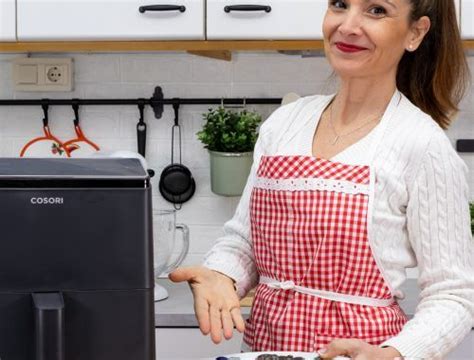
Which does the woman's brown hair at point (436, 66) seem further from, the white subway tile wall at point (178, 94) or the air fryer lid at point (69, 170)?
the white subway tile wall at point (178, 94)

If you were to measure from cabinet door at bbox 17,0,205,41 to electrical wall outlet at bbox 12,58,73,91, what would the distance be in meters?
0.32

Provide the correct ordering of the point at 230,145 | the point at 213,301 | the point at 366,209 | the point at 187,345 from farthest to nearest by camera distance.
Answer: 1. the point at 230,145
2. the point at 187,345
3. the point at 366,209
4. the point at 213,301

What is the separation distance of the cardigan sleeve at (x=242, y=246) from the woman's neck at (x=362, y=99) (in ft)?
0.39

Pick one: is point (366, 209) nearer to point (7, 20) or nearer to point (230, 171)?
point (230, 171)

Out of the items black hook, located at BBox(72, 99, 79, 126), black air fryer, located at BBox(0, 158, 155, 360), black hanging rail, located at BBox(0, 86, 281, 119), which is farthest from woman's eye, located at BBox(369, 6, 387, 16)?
black hook, located at BBox(72, 99, 79, 126)

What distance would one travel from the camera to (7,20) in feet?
8.45

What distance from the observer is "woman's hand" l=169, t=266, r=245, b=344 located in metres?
1.43

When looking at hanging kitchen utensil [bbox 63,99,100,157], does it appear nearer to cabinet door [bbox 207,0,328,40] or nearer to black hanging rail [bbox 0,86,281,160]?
black hanging rail [bbox 0,86,281,160]

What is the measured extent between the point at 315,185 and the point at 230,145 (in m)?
1.12

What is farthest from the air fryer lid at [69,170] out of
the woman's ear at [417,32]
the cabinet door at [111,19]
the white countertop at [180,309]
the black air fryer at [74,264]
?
the cabinet door at [111,19]

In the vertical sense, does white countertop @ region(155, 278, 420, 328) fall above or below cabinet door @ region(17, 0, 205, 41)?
below

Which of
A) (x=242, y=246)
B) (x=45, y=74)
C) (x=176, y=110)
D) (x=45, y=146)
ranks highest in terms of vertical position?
(x=45, y=74)

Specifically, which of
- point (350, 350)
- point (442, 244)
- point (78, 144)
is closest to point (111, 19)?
point (78, 144)

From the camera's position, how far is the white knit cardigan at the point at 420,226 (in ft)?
4.97
